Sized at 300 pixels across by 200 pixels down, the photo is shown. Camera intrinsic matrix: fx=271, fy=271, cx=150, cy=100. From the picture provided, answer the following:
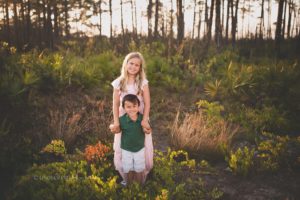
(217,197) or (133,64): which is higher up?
(133,64)

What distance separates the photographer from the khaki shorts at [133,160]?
3434 mm

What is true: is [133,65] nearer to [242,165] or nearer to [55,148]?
[55,148]

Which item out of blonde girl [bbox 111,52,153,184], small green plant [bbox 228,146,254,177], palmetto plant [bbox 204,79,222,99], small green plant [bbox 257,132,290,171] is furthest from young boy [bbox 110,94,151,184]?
palmetto plant [bbox 204,79,222,99]

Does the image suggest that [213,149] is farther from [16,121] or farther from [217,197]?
[16,121]

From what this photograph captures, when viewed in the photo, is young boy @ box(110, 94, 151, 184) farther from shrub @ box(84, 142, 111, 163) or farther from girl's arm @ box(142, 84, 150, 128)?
shrub @ box(84, 142, 111, 163)

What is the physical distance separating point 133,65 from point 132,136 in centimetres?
90

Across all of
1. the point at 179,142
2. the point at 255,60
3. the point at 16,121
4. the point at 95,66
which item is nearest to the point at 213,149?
the point at 179,142

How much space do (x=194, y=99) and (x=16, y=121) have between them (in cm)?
480

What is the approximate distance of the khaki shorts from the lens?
135 inches

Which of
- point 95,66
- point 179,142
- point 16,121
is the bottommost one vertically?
point 179,142

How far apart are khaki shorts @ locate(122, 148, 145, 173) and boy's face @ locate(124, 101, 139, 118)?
→ 0.48 m

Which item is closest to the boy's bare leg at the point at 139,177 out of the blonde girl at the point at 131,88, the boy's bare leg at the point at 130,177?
the boy's bare leg at the point at 130,177

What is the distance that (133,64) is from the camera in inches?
137

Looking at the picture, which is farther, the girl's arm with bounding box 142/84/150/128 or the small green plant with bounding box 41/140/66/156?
the small green plant with bounding box 41/140/66/156
